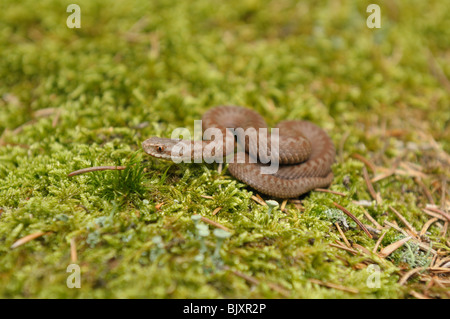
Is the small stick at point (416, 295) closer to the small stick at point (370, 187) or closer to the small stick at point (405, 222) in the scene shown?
the small stick at point (405, 222)

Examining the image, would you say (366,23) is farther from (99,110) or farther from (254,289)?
(254,289)

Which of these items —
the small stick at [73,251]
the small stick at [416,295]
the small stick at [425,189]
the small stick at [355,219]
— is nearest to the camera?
the small stick at [73,251]

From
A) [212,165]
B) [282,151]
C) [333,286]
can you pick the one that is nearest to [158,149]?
[212,165]

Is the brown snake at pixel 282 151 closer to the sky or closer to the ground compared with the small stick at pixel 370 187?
closer to the sky

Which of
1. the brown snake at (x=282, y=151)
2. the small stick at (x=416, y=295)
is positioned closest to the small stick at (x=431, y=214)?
the brown snake at (x=282, y=151)

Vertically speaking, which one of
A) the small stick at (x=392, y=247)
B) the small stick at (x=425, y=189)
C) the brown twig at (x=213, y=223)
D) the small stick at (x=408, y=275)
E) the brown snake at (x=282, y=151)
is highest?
the brown snake at (x=282, y=151)

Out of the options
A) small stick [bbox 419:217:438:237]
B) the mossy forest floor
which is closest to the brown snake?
the mossy forest floor
